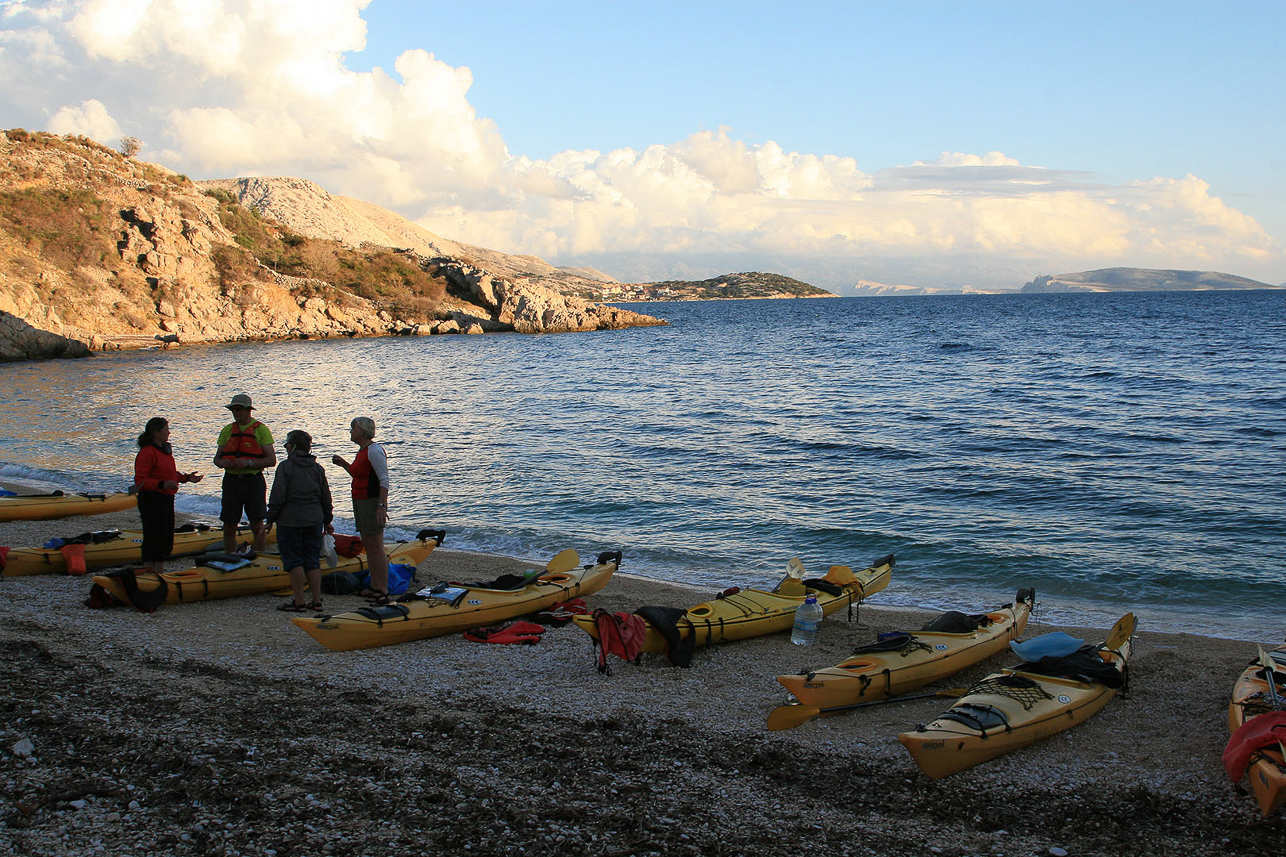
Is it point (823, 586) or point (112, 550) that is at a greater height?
point (112, 550)

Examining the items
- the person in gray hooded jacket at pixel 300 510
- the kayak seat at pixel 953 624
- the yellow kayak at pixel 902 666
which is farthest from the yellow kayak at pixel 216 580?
the kayak seat at pixel 953 624

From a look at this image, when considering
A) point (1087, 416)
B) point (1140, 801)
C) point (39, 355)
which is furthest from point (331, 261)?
point (1140, 801)

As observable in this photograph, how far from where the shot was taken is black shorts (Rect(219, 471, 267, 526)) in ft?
30.0

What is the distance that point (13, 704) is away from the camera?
538cm

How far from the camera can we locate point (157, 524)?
8.73 meters

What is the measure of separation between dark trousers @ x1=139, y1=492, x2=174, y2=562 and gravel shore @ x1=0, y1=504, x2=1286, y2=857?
1573mm

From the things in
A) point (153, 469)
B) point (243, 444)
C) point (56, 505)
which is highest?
point (243, 444)

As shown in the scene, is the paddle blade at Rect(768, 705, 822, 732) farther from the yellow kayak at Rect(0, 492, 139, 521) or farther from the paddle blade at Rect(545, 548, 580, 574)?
the yellow kayak at Rect(0, 492, 139, 521)

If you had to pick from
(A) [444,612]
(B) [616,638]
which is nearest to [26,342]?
(A) [444,612]

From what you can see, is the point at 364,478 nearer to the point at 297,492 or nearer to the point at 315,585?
the point at 297,492

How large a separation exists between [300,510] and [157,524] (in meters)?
2.28

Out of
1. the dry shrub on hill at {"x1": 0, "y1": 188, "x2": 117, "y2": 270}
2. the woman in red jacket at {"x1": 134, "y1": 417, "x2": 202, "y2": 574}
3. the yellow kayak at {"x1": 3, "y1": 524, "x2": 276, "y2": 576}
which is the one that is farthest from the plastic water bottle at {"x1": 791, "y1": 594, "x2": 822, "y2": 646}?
the dry shrub on hill at {"x1": 0, "y1": 188, "x2": 117, "y2": 270}

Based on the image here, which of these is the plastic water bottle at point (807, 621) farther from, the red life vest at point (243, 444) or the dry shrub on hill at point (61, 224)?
the dry shrub on hill at point (61, 224)

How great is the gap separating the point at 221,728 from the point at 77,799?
1.00 m
